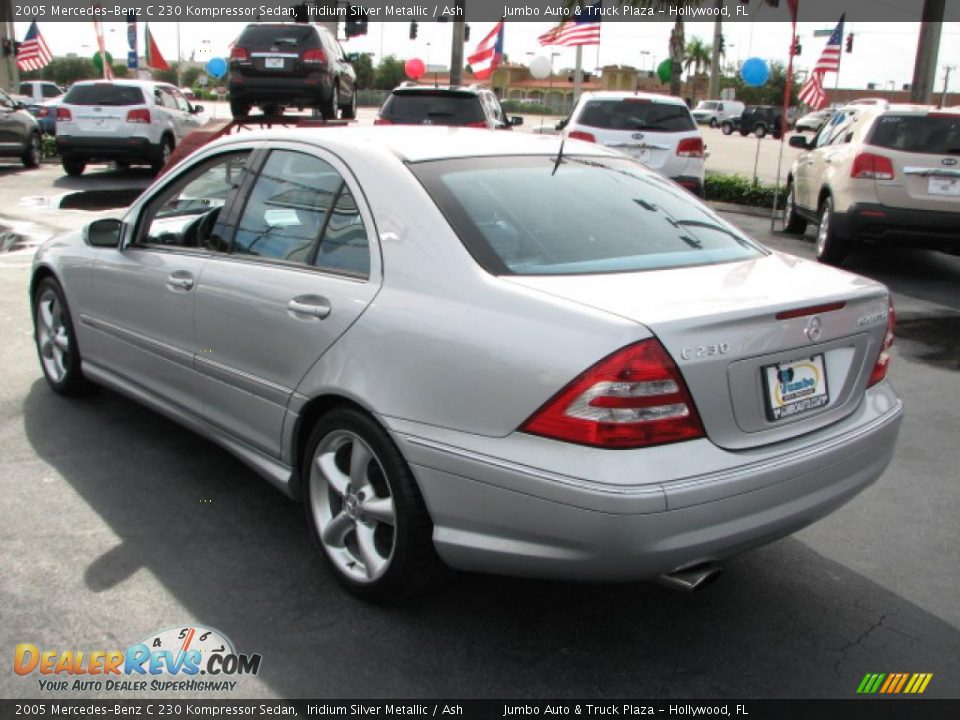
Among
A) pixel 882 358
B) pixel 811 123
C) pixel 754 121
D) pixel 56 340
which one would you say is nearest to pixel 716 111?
pixel 754 121

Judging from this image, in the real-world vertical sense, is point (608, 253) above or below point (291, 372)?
above

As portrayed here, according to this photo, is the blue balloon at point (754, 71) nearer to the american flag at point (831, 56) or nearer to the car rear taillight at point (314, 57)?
the american flag at point (831, 56)

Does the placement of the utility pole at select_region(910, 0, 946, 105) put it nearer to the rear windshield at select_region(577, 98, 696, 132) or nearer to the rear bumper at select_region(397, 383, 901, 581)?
the rear windshield at select_region(577, 98, 696, 132)

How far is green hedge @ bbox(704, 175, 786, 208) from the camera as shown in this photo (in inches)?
629

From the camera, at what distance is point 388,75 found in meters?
96.4

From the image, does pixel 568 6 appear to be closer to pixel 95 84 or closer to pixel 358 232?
pixel 95 84

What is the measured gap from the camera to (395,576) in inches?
123

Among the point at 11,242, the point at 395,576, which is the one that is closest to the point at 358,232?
the point at 395,576

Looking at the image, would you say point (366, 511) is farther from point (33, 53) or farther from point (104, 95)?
point (33, 53)

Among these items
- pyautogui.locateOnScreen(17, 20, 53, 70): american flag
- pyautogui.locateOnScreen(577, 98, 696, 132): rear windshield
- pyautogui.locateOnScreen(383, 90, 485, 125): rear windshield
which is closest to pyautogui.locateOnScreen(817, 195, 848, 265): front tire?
pyautogui.locateOnScreen(577, 98, 696, 132): rear windshield

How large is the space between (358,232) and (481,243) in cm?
51

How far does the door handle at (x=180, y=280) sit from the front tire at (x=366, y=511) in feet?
3.57

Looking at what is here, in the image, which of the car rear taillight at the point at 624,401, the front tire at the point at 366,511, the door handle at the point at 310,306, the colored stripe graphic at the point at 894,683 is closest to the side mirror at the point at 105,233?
the door handle at the point at 310,306

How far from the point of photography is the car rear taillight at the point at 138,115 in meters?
17.7
